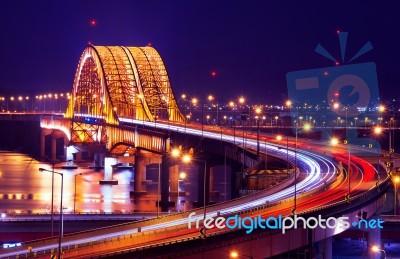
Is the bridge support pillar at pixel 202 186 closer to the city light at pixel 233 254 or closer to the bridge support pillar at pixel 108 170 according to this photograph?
the bridge support pillar at pixel 108 170

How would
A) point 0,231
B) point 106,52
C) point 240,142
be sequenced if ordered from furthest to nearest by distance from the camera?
point 106,52, point 240,142, point 0,231

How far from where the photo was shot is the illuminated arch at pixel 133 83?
12750 centimetres

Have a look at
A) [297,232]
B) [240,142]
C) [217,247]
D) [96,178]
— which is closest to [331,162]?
[240,142]

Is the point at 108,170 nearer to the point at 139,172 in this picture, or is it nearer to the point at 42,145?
the point at 139,172

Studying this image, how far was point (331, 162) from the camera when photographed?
216 feet

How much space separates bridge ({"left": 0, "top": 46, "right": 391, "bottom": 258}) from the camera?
3119 cm

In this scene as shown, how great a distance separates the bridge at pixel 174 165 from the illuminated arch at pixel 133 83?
0.16 metres

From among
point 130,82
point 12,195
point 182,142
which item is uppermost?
point 130,82

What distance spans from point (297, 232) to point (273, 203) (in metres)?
4.89

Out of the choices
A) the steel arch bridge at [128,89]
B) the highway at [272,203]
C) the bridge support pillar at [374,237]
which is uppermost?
the steel arch bridge at [128,89]

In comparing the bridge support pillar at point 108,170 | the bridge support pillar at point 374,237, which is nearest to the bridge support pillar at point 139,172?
the bridge support pillar at point 108,170

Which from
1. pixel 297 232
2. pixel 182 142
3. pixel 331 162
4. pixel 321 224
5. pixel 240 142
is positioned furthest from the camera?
pixel 182 142

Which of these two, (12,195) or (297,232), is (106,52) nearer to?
(12,195)

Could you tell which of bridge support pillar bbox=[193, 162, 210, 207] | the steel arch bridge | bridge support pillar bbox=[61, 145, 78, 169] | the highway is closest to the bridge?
the highway
